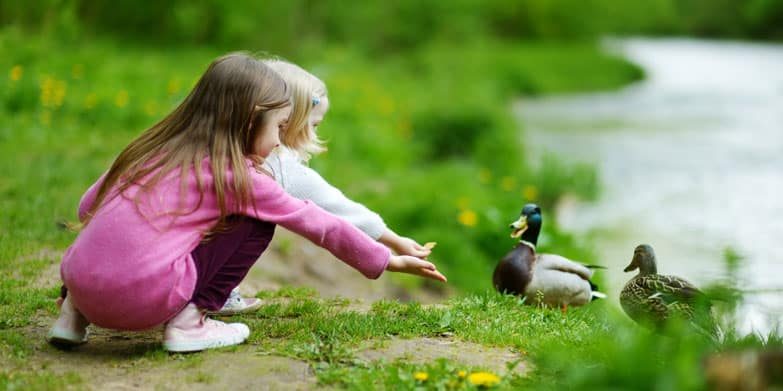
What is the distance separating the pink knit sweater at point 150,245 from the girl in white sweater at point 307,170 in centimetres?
31

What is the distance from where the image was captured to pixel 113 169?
3.40 metres

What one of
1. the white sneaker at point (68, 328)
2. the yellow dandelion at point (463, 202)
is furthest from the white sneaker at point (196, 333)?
the yellow dandelion at point (463, 202)

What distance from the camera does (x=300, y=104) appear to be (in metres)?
3.76

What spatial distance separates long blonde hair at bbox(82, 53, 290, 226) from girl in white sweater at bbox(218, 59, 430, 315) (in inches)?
8.8

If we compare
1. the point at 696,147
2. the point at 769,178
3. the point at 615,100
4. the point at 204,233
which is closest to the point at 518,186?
the point at 769,178

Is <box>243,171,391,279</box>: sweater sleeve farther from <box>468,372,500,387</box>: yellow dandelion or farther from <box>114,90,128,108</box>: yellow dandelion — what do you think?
<box>114,90,128,108</box>: yellow dandelion

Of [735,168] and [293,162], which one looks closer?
[293,162]

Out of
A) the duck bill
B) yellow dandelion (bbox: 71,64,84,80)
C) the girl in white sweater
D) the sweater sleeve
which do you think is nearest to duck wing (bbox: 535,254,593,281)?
the duck bill

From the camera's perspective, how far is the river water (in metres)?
8.92

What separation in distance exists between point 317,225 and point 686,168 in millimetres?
11926

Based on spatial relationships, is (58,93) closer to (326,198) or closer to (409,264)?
(326,198)

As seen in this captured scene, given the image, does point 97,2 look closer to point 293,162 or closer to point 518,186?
point 518,186

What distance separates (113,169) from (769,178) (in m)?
12.0

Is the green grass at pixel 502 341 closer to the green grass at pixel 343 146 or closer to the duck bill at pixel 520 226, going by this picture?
the duck bill at pixel 520 226
